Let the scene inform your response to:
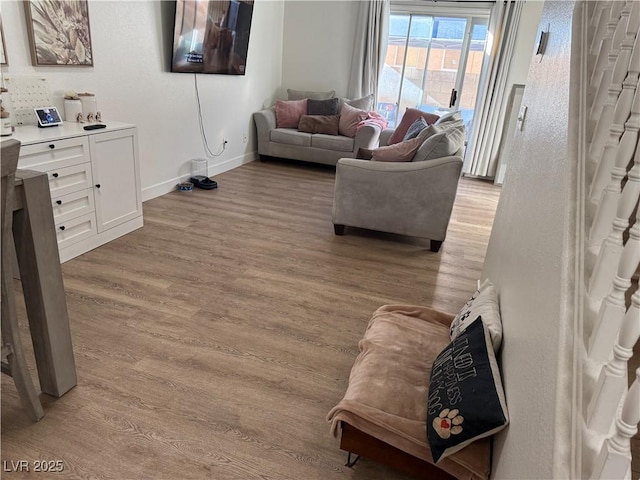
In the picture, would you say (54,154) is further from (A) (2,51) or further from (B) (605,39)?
(B) (605,39)

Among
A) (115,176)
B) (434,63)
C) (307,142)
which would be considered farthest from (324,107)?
(115,176)

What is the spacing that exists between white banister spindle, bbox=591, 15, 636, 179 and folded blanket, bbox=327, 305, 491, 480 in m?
0.85

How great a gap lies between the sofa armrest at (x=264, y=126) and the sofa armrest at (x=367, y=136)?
1218mm

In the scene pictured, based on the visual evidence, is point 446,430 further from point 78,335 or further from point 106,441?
point 78,335

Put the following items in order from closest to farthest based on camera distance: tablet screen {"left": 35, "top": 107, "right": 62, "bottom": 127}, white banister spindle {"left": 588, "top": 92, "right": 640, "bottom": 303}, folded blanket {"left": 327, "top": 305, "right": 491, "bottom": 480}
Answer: white banister spindle {"left": 588, "top": 92, "right": 640, "bottom": 303} < folded blanket {"left": 327, "top": 305, "right": 491, "bottom": 480} < tablet screen {"left": 35, "top": 107, "right": 62, "bottom": 127}

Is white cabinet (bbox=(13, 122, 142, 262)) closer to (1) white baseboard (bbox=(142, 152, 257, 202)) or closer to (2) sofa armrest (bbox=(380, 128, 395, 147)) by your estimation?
(1) white baseboard (bbox=(142, 152, 257, 202))

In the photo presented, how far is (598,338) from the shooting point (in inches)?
31.9

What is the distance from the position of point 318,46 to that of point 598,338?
20.6 ft

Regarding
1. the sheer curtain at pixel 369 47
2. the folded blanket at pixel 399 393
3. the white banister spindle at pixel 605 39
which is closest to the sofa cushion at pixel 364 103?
the sheer curtain at pixel 369 47

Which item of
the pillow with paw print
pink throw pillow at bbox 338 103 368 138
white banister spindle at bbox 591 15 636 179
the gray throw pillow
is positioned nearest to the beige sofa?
pink throw pillow at bbox 338 103 368 138

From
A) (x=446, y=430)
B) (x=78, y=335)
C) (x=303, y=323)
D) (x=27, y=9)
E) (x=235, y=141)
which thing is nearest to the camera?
(x=446, y=430)

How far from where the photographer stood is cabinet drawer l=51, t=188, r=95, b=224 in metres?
2.76

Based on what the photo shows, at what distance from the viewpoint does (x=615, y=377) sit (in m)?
0.74

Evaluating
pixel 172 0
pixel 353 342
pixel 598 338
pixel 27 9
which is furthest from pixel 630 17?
pixel 172 0
